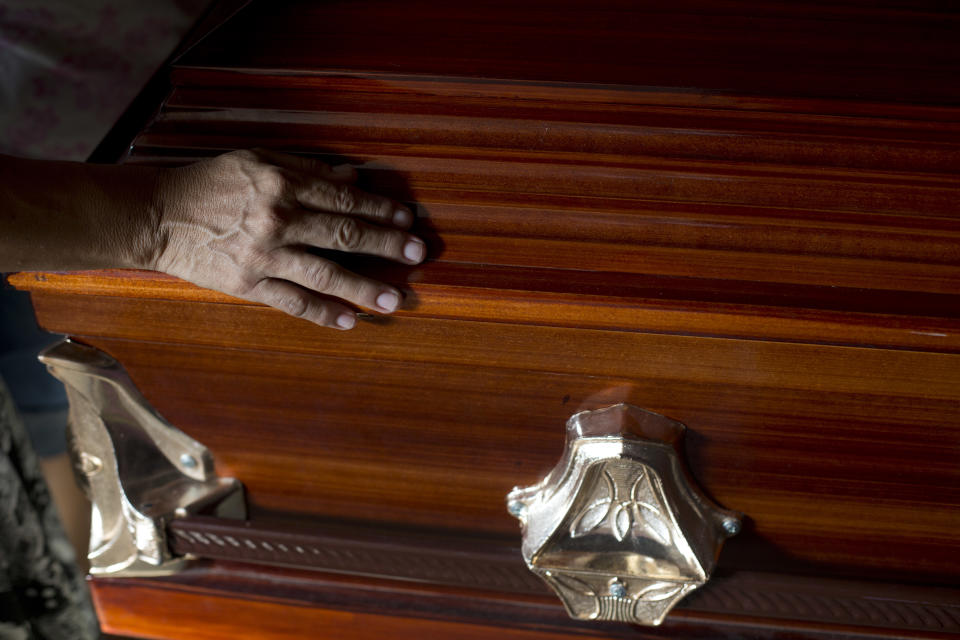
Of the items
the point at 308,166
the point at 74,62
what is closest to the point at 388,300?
the point at 308,166

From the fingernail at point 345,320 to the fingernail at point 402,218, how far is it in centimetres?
9

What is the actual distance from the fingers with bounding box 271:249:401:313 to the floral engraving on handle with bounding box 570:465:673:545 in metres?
0.26

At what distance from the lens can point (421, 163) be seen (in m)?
0.73

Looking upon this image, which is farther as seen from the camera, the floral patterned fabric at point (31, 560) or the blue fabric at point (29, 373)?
the blue fabric at point (29, 373)

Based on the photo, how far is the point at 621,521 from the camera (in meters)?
0.75

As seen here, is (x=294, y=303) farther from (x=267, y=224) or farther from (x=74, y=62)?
(x=74, y=62)

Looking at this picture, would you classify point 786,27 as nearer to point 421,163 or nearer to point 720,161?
point 720,161

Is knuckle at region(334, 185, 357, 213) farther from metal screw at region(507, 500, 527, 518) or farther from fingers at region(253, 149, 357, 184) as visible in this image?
metal screw at region(507, 500, 527, 518)

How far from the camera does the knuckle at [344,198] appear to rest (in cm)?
67

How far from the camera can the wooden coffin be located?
2.18 feet

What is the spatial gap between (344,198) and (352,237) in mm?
35

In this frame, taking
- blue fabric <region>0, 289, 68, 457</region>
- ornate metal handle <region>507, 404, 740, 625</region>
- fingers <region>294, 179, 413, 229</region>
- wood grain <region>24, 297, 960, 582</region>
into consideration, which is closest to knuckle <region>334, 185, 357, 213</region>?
fingers <region>294, 179, 413, 229</region>

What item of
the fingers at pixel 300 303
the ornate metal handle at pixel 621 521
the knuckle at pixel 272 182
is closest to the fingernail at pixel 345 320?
the fingers at pixel 300 303

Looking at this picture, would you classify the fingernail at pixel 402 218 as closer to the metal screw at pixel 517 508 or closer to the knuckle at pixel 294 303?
the knuckle at pixel 294 303
